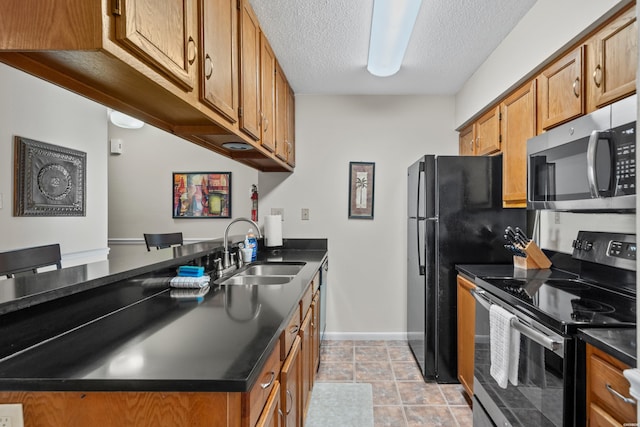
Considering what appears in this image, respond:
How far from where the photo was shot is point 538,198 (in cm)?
181

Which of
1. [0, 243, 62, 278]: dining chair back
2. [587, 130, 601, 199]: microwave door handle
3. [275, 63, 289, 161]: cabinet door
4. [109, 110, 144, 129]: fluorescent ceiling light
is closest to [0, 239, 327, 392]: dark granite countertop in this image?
[0, 243, 62, 278]: dining chair back

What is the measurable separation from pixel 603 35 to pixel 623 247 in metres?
0.95

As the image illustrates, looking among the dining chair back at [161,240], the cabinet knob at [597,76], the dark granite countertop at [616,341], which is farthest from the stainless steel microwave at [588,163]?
the dining chair back at [161,240]

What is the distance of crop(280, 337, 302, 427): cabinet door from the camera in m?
1.22

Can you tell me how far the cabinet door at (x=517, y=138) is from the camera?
6.65 ft

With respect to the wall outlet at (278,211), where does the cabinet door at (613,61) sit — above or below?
above

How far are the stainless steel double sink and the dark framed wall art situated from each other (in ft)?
3.28

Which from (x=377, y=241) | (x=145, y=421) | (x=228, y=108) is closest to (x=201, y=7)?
(x=228, y=108)

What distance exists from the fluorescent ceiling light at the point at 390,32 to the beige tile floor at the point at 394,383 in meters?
2.28

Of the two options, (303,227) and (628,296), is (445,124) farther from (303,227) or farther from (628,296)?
(628,296)

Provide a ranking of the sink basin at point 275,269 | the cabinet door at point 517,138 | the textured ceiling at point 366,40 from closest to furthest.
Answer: the textured ceiling at point 366,40, the cabinet door at point 517,138, the sink basin at point 275,269

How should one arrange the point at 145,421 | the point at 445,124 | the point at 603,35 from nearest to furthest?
the point at 145,421 < the point at 603,35 < the point at 445,124

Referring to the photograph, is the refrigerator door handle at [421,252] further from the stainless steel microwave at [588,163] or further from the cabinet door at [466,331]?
the stainless steel microwave at [588,163]

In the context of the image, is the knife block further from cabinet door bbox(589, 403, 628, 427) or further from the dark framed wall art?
the dark framed wall art
